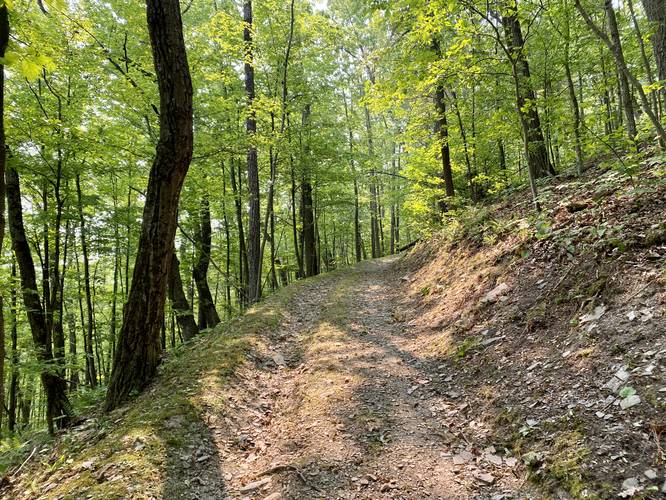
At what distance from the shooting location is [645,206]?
4.88 m

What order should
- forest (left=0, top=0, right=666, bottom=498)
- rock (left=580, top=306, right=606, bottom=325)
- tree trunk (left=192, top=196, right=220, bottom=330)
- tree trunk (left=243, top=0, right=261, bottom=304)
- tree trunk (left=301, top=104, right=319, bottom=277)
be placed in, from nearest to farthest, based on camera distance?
rock (left=580, top=306, right=606, bottom=325), forest (left=0, top=0, right=666, bottom=498), tree trunk (left=243, top=0, right=261, bottom=304), tree trunk (left=192, top=196, right=220, bottom=330), tree trunk (left=301, top=104, right=319, bottom=277)

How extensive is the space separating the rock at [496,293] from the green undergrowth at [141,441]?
4.03 m

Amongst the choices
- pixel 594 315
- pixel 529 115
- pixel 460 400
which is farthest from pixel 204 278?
pixel 594 315

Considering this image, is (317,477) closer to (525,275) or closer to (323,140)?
(525,275)

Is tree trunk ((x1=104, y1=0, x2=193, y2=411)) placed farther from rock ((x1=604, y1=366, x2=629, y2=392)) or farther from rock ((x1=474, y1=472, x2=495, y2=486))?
rock ((x1=604, y1=366, x2=629, y2=392))

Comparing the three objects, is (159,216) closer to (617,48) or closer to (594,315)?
(594,315)

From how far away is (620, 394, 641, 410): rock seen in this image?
9.69ft

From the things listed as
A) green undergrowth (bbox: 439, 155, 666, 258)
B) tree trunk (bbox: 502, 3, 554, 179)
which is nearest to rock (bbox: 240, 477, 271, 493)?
green undergrowth (bbox: 439, 155, 666, 258)

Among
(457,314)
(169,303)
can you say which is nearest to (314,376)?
(457,314)

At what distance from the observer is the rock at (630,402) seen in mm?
2953

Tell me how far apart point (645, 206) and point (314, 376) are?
4.97 meters

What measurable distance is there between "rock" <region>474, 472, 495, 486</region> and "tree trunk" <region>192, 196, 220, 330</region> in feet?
39.5

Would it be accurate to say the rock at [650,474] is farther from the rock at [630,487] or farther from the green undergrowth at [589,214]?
the green undergrowth at [589,214]

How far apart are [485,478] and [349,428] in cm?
141
